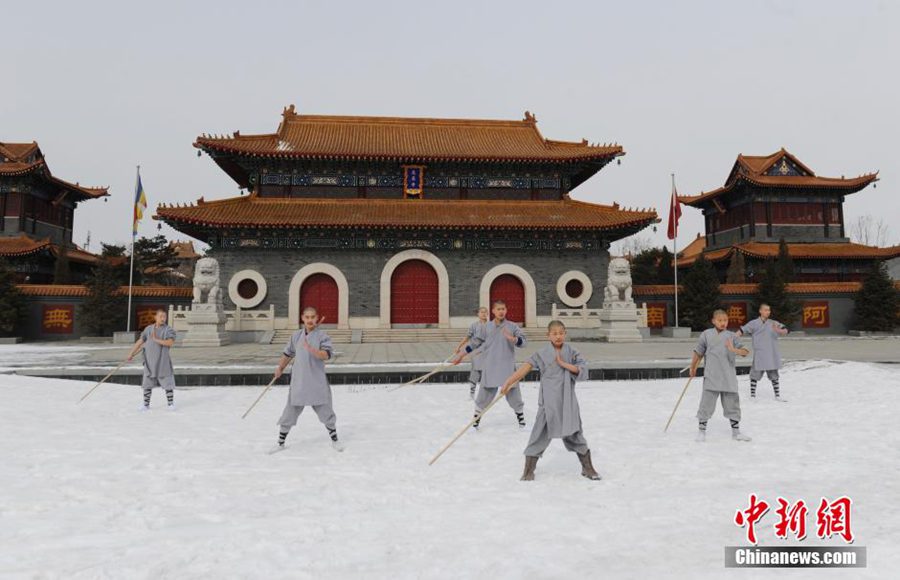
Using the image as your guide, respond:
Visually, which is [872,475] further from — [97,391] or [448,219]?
[448,219]

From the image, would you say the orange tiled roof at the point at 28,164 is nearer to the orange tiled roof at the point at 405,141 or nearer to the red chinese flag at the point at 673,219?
the orange tiled roof at the point at 405,141

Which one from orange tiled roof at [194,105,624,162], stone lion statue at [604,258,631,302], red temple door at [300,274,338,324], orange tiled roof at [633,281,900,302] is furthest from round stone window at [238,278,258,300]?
orange tiled roof at [633,281,900,302]

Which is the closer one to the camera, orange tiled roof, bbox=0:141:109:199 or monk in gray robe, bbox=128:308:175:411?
monk in gray robe, bbox=128:308:175:411

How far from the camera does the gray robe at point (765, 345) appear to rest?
6.90 m

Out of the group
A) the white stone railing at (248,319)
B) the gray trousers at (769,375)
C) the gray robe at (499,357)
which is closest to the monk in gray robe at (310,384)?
the gray robe at (499,357)

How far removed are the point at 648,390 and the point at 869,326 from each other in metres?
18.2

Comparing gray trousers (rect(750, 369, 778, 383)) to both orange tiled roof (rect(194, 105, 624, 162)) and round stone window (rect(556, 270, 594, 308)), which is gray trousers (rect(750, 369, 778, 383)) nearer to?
round stone window (rect(556, 270, 594, 308))

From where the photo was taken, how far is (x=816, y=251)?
75.9 ft

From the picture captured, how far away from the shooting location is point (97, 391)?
7.43 m

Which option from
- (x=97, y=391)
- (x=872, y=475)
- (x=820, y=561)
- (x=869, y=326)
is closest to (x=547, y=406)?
(x=820, y=561)

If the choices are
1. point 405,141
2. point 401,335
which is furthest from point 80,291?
point 405,141

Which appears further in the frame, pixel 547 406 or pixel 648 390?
pixel 648 390

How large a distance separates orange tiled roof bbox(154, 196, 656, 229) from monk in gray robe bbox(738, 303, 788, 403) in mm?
10507

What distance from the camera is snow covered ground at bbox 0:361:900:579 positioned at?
2.50 m
